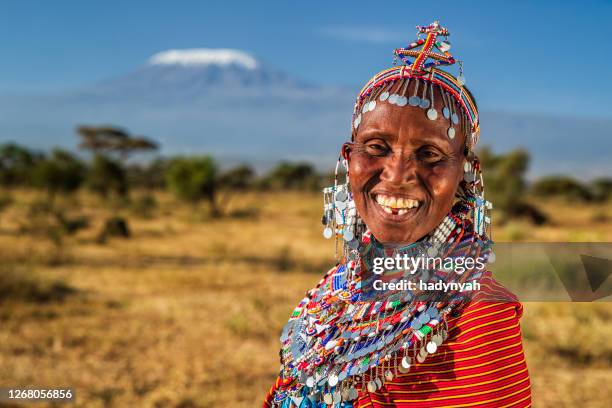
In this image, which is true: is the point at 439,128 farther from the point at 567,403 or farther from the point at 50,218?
the point at 50,218

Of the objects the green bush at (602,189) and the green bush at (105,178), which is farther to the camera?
the green bush at (602,189)

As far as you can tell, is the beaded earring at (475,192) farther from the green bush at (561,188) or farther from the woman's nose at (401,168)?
the green bush at (561,188)

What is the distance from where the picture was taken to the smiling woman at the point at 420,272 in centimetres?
155

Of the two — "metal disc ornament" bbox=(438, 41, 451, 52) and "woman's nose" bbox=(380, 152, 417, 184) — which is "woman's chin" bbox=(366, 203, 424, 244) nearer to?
"woman's nose" bbox=(380, 152, 417, 184)

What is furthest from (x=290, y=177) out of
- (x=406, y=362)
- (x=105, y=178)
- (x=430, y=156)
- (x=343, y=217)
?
(x=406, y=362)

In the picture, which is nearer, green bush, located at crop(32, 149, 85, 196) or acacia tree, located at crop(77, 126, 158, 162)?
green bush, located at crop(32, 149, 85, 196)

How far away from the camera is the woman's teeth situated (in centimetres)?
166

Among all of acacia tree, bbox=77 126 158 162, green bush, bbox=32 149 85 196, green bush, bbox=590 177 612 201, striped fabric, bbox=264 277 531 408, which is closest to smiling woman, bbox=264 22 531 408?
striped fabric, bbox=264 277 531 408

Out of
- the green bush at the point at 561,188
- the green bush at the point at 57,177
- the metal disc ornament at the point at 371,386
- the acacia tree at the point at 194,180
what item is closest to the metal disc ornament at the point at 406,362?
the metal disc ornament at the point at 371,386

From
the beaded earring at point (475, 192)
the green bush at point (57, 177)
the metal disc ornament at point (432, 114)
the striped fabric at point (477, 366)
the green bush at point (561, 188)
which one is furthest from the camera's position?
the green bush at point (561, 188)

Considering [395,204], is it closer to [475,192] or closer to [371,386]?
[475,192]

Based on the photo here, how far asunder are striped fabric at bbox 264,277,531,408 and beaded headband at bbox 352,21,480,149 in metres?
0.46

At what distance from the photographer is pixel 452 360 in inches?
61.4

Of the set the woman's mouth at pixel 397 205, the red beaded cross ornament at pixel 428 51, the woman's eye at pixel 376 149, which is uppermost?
the red beaded cross ornament at pixel 428 51
